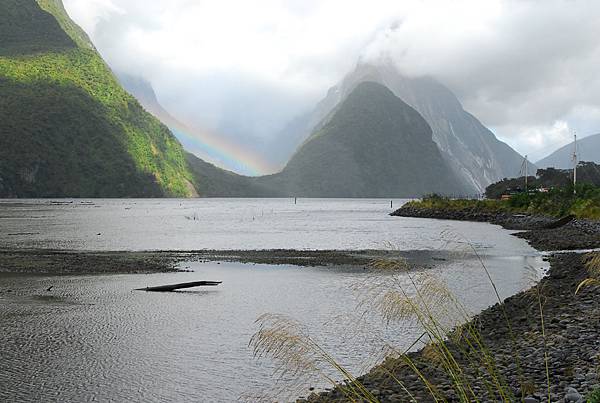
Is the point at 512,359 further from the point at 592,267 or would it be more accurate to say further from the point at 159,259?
the point at 159,259

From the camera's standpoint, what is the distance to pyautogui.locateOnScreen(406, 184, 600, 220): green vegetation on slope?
258 feet

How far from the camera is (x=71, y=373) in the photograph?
1559 cm

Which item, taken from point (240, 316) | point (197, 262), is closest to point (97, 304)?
point (240, 316)

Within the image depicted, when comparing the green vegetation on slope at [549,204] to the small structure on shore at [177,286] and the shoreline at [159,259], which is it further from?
the small structure on shore at [177,286]

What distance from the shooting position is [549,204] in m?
94.9

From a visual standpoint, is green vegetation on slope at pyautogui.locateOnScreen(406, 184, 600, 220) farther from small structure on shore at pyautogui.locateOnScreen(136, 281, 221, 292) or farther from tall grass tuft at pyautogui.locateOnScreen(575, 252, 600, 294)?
tall grass tuft at pyautogui.locateOnScreen(575, 252, 600, 294)

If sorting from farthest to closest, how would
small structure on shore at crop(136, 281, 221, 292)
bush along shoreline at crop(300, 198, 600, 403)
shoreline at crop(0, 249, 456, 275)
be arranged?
shoreline at crop(0, 249, 456, 275) → small structure on shore at crop(136, 281, 221, 292) → bush along shoreline at crop(300, 198, 600, 403)

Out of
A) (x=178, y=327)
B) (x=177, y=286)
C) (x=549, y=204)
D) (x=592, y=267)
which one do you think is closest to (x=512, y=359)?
(x=592, y=267)

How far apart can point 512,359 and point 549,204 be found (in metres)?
89.5

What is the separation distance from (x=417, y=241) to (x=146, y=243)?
1204 inches

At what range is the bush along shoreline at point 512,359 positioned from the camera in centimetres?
856

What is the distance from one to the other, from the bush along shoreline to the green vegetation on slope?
55066 mm

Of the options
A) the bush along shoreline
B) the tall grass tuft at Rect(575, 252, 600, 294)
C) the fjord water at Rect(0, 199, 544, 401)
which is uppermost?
the tall grass tuft at Rect(575, 252, 600, 294)

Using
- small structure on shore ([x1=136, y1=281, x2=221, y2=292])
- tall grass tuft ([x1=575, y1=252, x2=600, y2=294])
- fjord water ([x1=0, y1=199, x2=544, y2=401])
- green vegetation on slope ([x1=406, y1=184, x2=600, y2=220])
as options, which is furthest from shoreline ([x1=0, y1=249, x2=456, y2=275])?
green vegetation on slope ([x1=406, y1=184, x2=600, y2=220])
